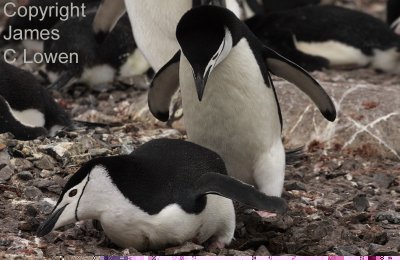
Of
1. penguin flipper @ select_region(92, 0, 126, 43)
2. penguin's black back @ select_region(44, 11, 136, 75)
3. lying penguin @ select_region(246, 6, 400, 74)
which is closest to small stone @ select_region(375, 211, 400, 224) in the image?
penguin flipper @ select_region(92, 0, 126, 43)

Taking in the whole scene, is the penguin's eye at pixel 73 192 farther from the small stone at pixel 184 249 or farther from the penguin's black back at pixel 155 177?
the small stone at pixel 184 249

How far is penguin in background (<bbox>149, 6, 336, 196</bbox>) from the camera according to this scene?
12.6 feet

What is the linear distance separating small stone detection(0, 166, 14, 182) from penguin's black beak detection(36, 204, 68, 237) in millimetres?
771

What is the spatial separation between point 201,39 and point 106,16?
7.78 feet

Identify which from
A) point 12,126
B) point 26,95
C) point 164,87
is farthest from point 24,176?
point 26,95

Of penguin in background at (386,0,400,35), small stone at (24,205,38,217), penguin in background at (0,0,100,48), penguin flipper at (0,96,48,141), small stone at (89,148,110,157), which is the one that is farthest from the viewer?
penguin in background at (386,0,400,35)

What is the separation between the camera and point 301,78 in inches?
174

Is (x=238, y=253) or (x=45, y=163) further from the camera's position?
(x=45, y=163)

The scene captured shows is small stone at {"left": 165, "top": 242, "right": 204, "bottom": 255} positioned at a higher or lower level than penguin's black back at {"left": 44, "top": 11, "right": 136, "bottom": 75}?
lower

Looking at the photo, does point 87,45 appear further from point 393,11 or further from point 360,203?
point 393,11

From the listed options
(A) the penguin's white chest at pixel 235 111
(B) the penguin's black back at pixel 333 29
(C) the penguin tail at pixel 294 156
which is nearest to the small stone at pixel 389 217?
(A) the penguin's white chest at pixel 235 111

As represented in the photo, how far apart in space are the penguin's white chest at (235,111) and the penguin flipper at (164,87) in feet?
0.78

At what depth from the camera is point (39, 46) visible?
7.14 metres

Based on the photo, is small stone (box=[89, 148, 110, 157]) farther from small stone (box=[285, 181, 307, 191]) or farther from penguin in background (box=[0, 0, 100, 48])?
penguin in background (box=[0, 0, 100, 48])
